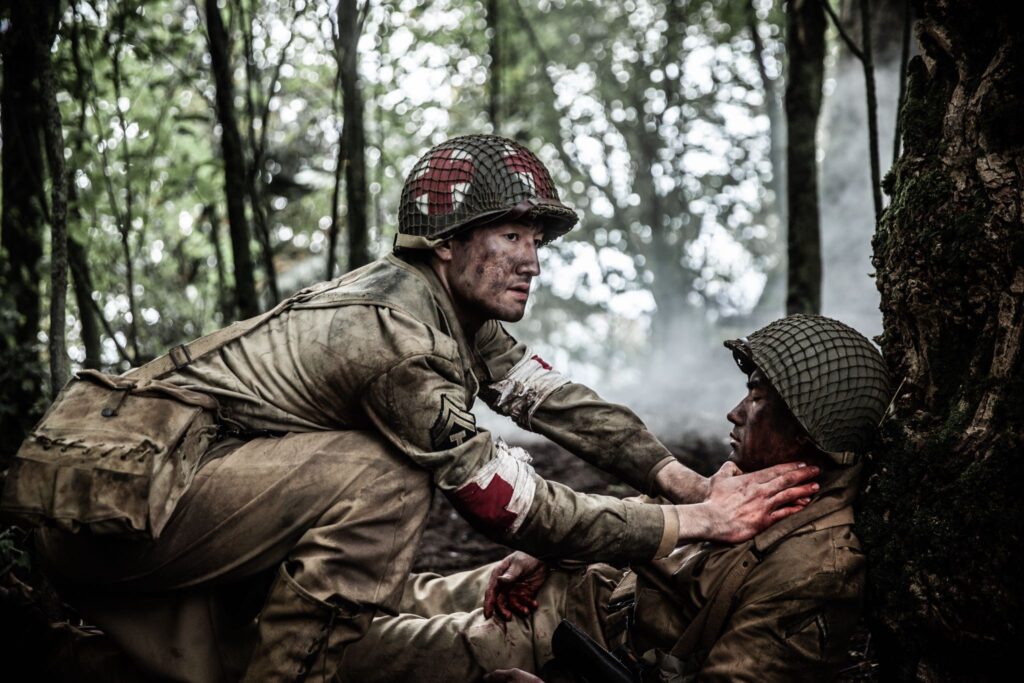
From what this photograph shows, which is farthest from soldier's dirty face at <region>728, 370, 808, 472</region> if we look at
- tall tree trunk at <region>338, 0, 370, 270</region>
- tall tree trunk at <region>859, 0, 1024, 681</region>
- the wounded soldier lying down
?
tall tree trunk at <region>338, 0, 370, 270</region>

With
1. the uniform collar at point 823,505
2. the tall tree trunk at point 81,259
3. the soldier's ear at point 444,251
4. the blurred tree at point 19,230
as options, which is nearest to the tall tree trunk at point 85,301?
the tall tree trunk at point 81,259

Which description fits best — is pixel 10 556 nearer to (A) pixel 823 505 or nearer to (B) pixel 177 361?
(B) pixel 177 361

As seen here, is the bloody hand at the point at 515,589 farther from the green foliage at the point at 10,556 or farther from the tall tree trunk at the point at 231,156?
the tall tree trunk at the point at 231,156

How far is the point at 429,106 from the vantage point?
30.0 feet

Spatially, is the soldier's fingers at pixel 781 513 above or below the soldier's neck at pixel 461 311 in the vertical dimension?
below

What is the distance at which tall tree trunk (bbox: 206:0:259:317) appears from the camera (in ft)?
20.4

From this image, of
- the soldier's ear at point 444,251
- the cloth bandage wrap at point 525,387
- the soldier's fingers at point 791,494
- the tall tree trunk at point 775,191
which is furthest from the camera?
the tall tree trunk at point 775,191

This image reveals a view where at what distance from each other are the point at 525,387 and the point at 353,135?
4104mm

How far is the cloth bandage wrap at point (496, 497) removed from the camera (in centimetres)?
284

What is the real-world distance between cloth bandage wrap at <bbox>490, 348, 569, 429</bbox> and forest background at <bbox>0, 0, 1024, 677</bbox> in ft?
4.65

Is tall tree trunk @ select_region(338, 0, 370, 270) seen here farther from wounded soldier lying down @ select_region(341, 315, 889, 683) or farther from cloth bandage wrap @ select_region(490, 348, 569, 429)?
wounded soldier lying down @ select_region(341, 315, 889, 683)

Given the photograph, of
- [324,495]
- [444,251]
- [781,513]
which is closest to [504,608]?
[324,495]

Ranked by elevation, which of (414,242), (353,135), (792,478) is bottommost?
(792,478)

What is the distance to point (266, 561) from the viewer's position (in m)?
2.96
